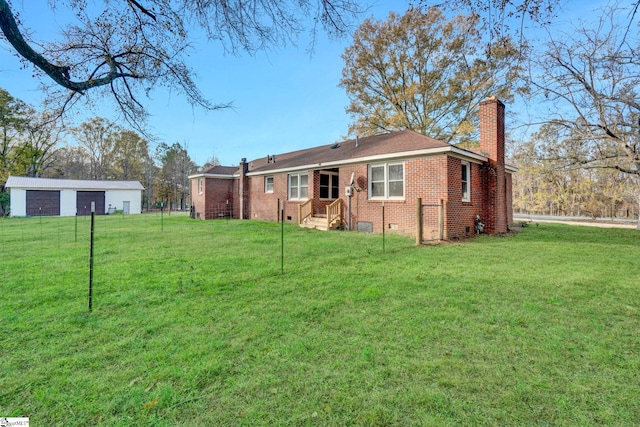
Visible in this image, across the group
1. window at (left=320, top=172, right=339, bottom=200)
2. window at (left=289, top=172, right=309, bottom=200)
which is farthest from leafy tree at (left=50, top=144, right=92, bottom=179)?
window at (left=320, top=172, right=339, bottom=200)

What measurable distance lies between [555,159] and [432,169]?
8.64 m

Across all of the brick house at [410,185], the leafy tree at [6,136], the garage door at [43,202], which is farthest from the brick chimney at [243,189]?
the garage door at [43,202]

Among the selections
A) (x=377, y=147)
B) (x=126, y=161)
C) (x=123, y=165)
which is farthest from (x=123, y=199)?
(x=377, y=147)

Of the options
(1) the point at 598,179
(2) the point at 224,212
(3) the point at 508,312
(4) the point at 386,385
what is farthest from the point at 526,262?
(1) the point at 598,179

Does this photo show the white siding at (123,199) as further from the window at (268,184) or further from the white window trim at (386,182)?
the white window trim at (386,182)

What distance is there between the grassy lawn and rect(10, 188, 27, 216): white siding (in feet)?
98.3

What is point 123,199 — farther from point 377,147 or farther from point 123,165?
point 377,147

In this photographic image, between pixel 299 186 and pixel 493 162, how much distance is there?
835 cm

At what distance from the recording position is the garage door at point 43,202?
27297 millimetres

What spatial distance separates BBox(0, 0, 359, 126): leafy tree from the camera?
163 inches

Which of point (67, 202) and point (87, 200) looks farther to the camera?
point (87, 200)

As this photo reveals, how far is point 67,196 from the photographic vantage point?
Result: 29125 millimetres

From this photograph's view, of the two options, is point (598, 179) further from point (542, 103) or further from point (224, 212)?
point (224, 212)

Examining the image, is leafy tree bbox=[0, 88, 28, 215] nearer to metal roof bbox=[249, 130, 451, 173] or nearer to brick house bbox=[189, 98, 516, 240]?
metal roof bbox=[249, 130, 451, 173]
